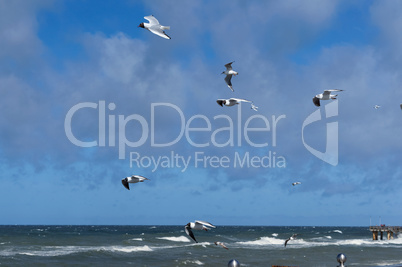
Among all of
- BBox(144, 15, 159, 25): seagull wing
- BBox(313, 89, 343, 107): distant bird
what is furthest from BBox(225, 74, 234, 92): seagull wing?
BBox(144, 15, 159, 25): seagull wing

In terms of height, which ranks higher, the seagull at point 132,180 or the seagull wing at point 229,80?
the seagull wing at point 229,80

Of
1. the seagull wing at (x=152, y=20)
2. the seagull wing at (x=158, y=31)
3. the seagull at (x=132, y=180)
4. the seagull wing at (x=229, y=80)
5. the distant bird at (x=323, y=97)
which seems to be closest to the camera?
the seagull wing at (x=158, y=31)

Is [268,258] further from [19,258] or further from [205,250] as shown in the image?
[19,258]

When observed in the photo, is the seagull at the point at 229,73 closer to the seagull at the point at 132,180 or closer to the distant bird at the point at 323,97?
the distant bird at the point at 323,97

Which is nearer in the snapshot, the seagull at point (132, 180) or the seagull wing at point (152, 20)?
the seagull wing at point (152, 20)

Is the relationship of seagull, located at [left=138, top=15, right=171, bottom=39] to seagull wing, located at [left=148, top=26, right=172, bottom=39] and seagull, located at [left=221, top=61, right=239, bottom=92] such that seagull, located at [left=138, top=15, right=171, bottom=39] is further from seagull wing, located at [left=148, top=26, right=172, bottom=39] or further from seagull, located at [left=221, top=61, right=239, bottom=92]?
seagull, located at [left=221, top=61, right=239, bottom=92]

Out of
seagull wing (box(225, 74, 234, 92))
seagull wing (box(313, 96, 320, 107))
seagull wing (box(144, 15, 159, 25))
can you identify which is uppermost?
seagull wing (box(144, 15, 159, 25))

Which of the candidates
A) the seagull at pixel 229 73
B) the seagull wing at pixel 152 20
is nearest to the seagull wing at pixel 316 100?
the seagull at pixel 229 73

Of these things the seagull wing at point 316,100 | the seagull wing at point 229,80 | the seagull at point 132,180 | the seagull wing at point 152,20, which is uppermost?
the seagull wing at point 152,20

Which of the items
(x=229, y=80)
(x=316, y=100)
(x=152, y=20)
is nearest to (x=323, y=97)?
(x=316, y=100)

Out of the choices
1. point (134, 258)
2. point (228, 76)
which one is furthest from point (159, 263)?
point (228, 76)

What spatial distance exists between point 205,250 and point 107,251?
9.03 meters

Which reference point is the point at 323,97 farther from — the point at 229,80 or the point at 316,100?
the point at 229,80

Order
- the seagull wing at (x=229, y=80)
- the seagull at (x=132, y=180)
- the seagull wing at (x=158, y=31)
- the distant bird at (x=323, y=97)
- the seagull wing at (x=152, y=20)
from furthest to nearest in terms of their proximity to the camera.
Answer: the seagull wing at (x=229, y=80) < the distant bird at (x=323, y=97) < the seagull at (x=132, y=180) < the seagull wing at (x=152, y=20) < the seagull wing at (x=158, y=31)
